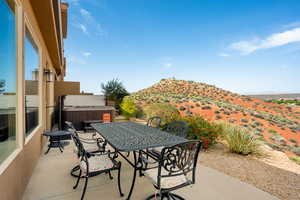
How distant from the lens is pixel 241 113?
52.9 ft

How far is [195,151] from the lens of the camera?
66.3 inches

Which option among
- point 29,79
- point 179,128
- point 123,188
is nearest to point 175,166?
point 123,188

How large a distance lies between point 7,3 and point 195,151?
2.70 meters

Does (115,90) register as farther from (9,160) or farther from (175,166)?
(175,166)

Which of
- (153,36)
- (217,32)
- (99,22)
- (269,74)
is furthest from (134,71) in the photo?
(269,74)

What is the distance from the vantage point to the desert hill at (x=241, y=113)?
32.6 feet

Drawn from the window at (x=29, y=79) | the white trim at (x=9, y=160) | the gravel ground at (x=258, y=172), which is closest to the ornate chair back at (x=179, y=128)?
the gravel ground at (x=258, y=172)

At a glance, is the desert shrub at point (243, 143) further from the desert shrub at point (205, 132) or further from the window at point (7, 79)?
the window at point (7, 79)

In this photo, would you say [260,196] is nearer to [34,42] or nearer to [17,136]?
[17,136]

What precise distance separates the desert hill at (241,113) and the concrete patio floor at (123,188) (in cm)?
382

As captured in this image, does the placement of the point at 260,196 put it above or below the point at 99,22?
below

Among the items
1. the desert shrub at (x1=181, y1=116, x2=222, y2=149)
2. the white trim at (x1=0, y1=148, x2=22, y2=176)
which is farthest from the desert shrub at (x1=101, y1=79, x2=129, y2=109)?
the white trim at (x1=0, y1=148, x2=22, y2=176)

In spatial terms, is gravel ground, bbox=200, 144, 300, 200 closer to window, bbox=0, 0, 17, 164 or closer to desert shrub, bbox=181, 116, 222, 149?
desert shrub, bbox=181, 116, 222, 149

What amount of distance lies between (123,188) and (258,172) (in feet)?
8.65
